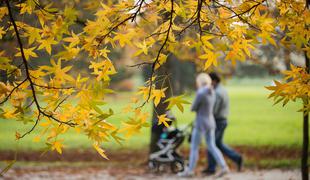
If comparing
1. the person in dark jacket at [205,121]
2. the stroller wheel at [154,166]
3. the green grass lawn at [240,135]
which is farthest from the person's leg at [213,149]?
the green grass lawn at [240,135]

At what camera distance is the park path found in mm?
8502

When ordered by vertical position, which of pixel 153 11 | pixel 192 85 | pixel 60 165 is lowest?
pixel 60 165

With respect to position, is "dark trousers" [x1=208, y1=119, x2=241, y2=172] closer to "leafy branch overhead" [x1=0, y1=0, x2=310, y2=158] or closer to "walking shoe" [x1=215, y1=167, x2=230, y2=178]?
Result: "walking shoe" [x1=215, y1=167, x2=230, y2=178]

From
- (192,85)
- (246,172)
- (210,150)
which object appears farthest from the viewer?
(192,85)

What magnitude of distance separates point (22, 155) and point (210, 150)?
223 inches

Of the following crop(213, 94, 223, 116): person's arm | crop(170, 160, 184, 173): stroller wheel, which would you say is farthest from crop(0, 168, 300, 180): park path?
crop(213, 94, 223, 116): person's arm

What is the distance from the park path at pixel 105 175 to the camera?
8.50 m

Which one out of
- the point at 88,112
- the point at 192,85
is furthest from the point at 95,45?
the point at 192,85

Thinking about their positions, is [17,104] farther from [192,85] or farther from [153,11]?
[192,85]

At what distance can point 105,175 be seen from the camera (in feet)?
29.5

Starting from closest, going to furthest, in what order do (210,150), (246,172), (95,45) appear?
(95,45) < (210,150) < (246,172)

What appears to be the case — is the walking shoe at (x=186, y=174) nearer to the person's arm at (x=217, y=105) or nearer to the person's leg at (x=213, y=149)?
the person's leg at (x=213, y=149)

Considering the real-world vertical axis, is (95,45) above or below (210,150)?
above

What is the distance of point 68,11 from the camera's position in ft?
7.89
